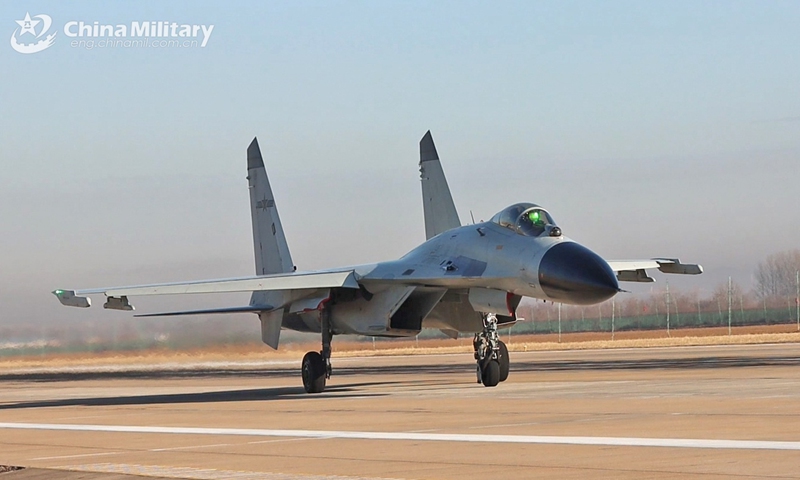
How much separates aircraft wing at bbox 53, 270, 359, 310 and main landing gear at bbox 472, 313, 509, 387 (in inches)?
100

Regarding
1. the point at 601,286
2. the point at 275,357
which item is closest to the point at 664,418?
the point at 601,286

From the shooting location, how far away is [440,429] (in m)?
12.3

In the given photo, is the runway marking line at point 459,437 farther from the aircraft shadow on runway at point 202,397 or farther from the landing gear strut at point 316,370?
the landing gear strut at point 316,370

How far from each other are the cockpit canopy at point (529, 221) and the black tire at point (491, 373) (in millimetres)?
2337

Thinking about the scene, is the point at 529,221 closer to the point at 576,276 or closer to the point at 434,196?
the point at 576,276

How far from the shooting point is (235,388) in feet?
83.6

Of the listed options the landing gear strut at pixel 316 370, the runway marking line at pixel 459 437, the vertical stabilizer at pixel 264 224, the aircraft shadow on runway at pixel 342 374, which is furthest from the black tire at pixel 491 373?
the vertical stabilizer at pixel 264 224

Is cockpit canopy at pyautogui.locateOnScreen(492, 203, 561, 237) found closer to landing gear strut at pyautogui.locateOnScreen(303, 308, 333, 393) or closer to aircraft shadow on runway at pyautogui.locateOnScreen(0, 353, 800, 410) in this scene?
aircraft shadow on runway at pyautogui.locateOnScreen(0, 353, 800, 410)

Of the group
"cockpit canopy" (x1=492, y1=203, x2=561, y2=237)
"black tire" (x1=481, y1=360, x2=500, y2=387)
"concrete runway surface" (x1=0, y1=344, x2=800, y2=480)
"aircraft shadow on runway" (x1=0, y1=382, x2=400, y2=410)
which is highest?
"cockpit canopy" (x1=492, y1=203, x2=561, y2=237)

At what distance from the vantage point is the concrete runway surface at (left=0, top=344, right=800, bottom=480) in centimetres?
910

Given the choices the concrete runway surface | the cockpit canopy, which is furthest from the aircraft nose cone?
the concrete runway surface

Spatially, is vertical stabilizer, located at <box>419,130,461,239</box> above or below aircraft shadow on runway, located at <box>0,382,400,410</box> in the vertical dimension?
above

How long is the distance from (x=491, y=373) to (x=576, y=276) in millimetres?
2920

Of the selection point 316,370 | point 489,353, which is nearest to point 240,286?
point 316,370
